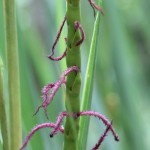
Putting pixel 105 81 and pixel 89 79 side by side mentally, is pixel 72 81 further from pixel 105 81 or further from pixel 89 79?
pixel 105 81

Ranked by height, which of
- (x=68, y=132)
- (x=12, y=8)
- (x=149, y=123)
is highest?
(x=12, y=8)

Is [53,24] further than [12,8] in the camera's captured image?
Yes

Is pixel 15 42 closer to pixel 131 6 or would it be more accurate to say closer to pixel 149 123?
pixel 149 123

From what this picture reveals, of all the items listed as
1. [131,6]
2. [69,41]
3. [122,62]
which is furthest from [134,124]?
[131,6]

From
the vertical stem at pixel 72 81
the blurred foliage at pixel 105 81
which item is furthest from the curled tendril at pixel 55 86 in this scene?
the blurred foliage at pixel 105 81

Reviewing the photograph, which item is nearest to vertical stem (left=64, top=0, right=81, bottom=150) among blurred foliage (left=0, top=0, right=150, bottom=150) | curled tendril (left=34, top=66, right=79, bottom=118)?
curled tendril (left=34, top=66, right=79, bottom=118)

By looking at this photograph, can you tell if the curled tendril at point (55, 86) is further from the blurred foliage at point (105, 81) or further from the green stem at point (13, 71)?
the blurred foliage at point (105, 81)
